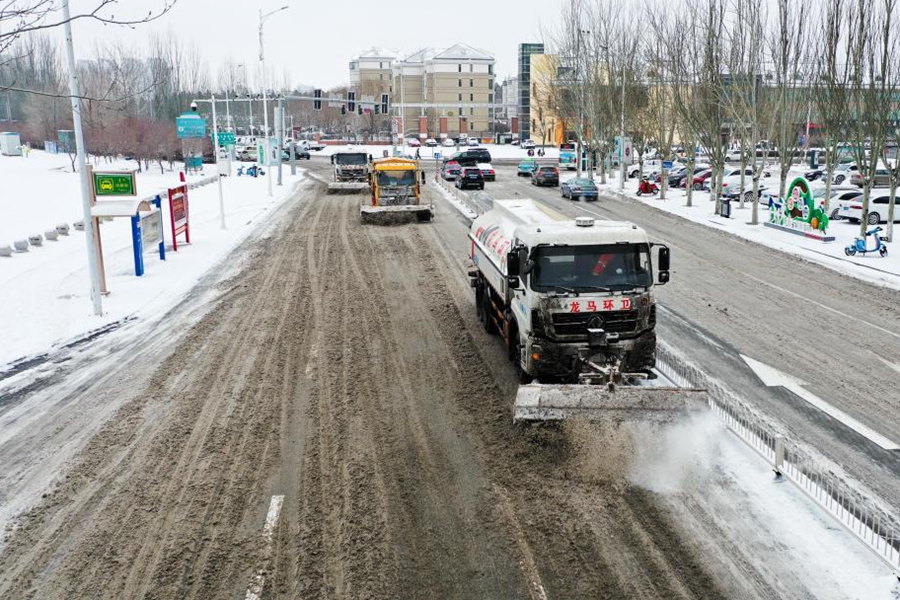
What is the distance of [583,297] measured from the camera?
10.7 meters

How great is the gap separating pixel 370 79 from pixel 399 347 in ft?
430

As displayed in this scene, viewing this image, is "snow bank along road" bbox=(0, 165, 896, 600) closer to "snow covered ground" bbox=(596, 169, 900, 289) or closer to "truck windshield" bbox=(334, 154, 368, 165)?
"snow covered ground" bbox=(596, 169, 900, 289)

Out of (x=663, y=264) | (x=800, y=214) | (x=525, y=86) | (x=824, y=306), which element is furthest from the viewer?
(x=525, y=86)

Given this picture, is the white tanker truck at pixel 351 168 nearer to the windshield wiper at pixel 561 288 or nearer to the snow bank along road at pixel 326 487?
the snow bank along road at pixel 326 487

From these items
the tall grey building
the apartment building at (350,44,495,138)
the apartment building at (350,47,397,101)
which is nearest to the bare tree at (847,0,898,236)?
the tall grey building

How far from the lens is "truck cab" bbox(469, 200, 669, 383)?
10688mm

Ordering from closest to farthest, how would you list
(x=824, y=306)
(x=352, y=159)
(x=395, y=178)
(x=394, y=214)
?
1. (x=824, y=306)
2. (x=394, y=214)
3. (x=395, y=178)
4. (x=352, y=159)

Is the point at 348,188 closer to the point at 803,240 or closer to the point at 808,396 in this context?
the point at 803,240

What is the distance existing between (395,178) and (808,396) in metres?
23.4

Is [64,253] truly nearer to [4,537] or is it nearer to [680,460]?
[4,537]

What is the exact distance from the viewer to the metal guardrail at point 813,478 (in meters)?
7.42

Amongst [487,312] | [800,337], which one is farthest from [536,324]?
[800,337]

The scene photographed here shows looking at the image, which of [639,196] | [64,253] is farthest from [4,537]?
[639,196]

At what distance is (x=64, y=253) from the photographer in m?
25.0
